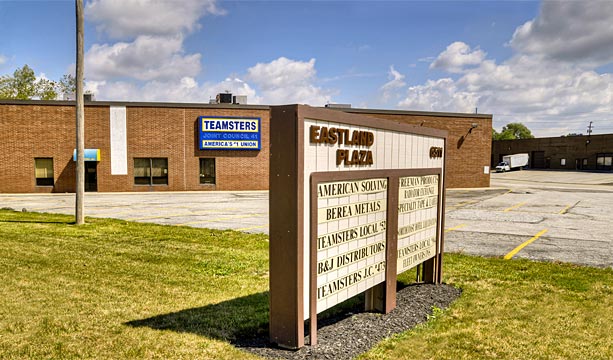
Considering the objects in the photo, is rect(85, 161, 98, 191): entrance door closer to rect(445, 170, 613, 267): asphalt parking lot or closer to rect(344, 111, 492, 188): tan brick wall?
rect(445, 170, 613, 267): asphalt parking lot

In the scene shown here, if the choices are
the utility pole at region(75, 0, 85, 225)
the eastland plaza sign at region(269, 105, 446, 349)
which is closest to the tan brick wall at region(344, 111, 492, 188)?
the utility pole at region(75, 0, 85, 225)

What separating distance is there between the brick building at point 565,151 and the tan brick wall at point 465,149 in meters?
42.8

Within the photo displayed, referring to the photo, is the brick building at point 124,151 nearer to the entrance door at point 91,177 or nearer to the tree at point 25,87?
the entrance door at point 91,177

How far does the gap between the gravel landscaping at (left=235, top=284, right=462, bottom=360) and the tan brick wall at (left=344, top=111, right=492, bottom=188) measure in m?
29.9

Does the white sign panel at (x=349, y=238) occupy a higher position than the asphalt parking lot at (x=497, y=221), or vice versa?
the white sign panel at (x=349, y=238)

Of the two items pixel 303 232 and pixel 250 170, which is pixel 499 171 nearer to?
pixel 250 170

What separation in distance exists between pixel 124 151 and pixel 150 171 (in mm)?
2231

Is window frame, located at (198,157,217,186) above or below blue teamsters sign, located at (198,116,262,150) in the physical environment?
below

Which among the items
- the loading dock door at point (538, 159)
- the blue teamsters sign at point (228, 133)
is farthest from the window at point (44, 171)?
the loading dock door at point (538, 159)

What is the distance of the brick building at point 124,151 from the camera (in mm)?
29922

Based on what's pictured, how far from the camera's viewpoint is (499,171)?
6931 cm

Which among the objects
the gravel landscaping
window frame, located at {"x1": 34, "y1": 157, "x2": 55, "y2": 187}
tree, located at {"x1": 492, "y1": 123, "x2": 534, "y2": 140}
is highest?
tree, located at {"x1": 492, "y1": 123, "x2": 534, "y2": 140}

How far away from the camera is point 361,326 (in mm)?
5723

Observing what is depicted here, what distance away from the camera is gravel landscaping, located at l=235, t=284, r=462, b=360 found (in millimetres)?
4785
